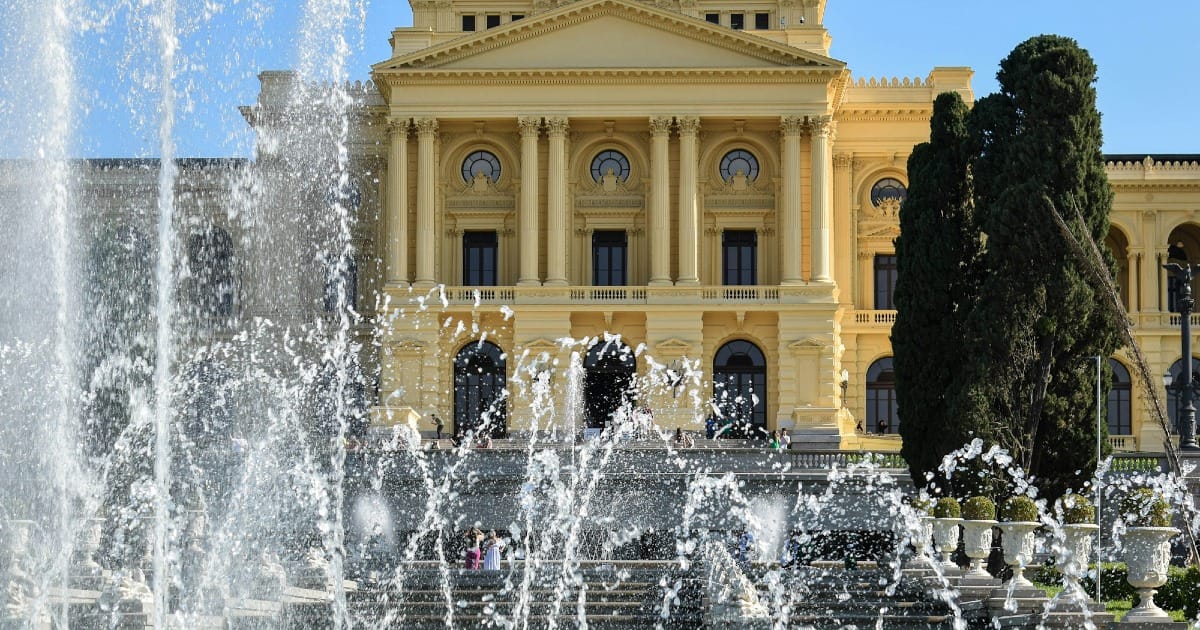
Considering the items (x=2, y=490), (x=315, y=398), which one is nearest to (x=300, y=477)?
(x=2, y=490)

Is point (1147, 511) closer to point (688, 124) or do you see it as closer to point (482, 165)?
point (688, 124)

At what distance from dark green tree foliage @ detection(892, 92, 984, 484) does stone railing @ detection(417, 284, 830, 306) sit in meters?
17.1

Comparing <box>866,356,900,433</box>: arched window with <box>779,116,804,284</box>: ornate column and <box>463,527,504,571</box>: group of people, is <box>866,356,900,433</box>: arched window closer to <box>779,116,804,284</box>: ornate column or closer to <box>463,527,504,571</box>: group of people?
<box>779,116,804,284</box>: ornate column

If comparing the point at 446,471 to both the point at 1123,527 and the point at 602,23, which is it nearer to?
the point at 602,23

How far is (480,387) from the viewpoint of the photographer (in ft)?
180

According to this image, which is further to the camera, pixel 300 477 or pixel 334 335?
pixel 334 335

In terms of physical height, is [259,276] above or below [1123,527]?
above

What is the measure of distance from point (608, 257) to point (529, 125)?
513 centimetres

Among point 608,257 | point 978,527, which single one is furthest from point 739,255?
point 978,527

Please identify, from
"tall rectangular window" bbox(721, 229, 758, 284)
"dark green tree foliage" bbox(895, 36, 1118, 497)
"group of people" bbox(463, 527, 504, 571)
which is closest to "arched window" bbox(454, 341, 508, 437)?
"tall rectangular window" bbox(721, 229, 758, 284)

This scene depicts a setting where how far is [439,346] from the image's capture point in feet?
178

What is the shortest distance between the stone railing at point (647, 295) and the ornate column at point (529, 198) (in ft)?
2.23

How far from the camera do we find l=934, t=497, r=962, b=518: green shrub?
86.8 ft

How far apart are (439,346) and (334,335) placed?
4.85m
